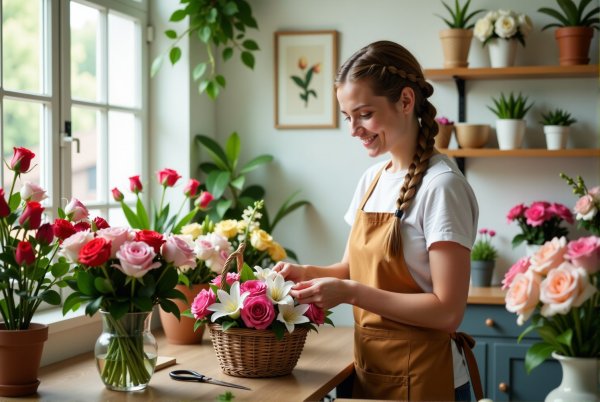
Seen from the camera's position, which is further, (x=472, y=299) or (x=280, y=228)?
(x=280, y=228)

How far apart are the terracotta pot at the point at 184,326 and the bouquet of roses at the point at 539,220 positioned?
1.60m

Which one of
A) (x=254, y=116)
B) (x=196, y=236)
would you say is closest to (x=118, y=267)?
(x=196, y=236)

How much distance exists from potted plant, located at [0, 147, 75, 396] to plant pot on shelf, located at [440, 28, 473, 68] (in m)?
2.18

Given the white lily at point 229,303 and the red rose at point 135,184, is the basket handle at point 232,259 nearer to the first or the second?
the white lily at point 229,303

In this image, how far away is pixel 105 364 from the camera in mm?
2100

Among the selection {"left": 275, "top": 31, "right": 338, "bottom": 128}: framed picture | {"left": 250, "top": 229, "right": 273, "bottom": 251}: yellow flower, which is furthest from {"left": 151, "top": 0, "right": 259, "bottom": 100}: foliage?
{"left": 250, "top": 229, "right": 273, "bottom": 251}: yellow flower

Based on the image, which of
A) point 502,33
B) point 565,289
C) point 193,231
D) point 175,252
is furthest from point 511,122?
point 565,289

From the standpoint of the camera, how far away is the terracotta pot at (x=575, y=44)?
3.63m

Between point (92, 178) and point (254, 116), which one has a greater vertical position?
point (254, 116)

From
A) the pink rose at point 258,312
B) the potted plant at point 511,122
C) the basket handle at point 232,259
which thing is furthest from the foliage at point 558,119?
the pink rose at point 258,312

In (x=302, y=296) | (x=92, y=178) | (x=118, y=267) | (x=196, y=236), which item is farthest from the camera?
(x=92, y=178)

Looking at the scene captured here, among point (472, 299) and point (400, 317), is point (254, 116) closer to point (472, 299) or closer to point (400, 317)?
point (472, 299)

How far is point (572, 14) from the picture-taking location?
3648mm

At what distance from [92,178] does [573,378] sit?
225 cm
